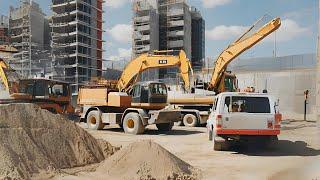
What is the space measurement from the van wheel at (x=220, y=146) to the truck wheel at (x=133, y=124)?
6.64m

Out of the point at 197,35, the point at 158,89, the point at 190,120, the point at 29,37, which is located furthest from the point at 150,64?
the point at 197,35

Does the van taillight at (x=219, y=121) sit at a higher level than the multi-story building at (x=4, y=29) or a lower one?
lower

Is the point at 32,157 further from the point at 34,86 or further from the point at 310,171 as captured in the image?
the point at 34,86

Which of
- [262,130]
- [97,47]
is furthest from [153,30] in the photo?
[262,130]

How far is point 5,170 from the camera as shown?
330 inches

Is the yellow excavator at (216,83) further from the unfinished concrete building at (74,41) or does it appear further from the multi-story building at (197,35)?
the multi-story building at (197,35)

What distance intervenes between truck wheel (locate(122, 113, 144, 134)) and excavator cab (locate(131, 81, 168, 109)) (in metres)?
0.72

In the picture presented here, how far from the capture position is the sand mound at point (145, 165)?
30.3 feet

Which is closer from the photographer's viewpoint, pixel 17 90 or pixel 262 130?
Answer: pixel 262 130

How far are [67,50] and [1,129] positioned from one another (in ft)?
253

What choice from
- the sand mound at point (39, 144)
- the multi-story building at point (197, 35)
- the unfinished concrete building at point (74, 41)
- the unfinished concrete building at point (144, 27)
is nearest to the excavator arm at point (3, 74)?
the sand mound at point (39, 144)

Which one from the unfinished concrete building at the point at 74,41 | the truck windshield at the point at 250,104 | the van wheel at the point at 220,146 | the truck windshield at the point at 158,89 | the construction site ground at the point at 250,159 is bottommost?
the construction site ground at the point at 250,159

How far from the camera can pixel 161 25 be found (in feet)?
325

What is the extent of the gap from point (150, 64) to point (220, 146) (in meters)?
11.3
